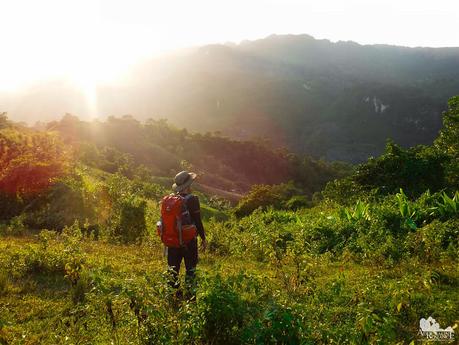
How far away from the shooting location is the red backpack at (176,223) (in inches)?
253

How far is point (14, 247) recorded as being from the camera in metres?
10.4

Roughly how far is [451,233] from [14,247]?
393 inches

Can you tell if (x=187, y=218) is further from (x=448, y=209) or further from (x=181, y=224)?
(x=448, y=209)

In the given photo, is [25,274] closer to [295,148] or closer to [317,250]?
[317,250]

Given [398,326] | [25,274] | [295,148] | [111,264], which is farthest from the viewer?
→ [295,148]

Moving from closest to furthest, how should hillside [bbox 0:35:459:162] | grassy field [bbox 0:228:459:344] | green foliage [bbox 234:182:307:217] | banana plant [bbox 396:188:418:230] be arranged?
grassy field [bbox 0:228:459:344], banana plant [bbox 396:188:418:230], green foliage [bbox 234:182:307:217], hillside [bbox 0:35:459:162]

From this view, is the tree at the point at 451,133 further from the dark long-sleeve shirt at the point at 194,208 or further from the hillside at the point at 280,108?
the hillside at the point at 280,108

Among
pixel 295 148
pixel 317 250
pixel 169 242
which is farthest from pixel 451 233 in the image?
pixel 295 148

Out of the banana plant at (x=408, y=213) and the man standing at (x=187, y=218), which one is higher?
the man standing at (x=187, y=218)

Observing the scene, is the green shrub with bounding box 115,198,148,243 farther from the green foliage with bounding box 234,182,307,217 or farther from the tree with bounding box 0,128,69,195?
the green foliage with bounding box 234,182,307,217

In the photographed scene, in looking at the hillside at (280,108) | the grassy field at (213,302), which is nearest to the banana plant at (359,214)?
the grassy field at (213,302)

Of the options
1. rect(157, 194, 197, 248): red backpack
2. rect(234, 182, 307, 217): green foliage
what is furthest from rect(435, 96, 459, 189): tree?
rect(157, 194, 197, 248): red backpack

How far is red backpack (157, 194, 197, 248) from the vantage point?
21.1 feet

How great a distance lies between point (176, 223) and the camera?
643 centimetres
